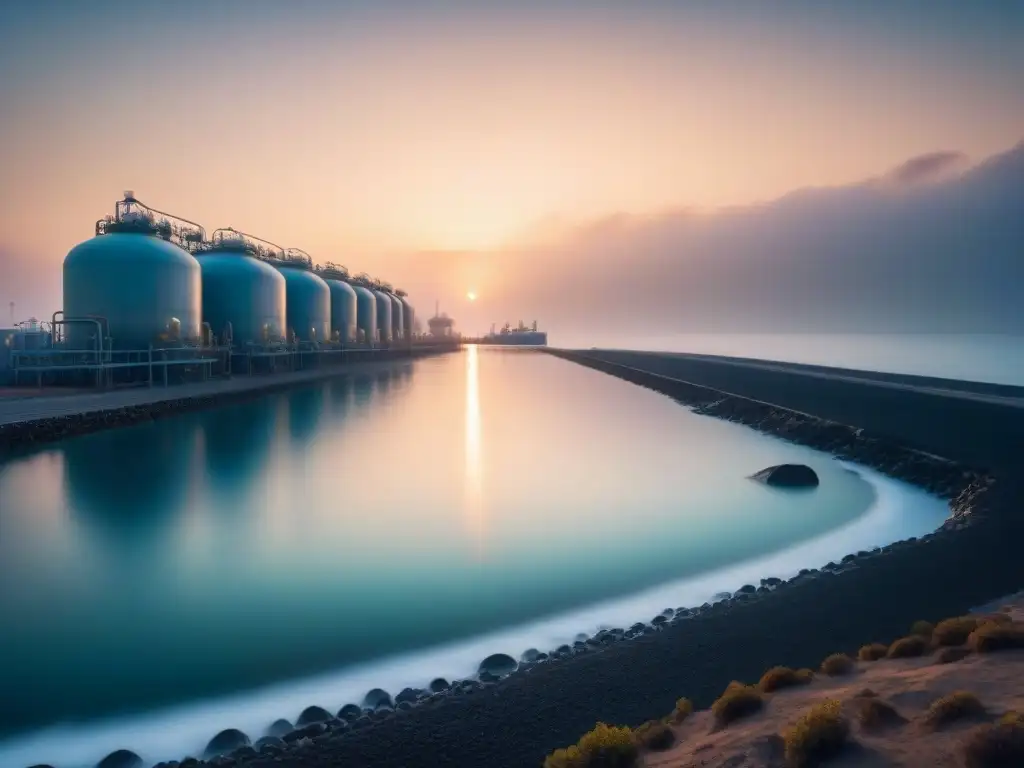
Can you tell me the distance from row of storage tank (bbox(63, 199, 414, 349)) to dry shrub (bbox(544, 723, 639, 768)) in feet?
113

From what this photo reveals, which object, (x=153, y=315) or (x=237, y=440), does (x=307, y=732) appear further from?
(x=153, y=315)

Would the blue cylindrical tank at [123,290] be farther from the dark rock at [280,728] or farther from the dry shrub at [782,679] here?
the dry shrub at [782,679]

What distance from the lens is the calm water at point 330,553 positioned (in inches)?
336

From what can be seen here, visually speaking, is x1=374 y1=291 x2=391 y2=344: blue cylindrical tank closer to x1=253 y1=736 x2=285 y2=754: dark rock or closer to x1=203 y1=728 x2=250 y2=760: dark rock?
x1=203 y1=728 x2=250 y2=760: dark rock

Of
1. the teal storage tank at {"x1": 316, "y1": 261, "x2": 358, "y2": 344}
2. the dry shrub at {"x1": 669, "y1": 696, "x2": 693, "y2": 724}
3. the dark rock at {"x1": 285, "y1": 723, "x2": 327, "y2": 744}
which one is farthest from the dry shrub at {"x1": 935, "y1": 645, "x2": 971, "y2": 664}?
the teal storage tank at {"x1": 316, "y1": 261, "x2": 358, "y2": 344}

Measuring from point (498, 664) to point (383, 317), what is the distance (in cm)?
8625

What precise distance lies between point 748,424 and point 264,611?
1127 inches

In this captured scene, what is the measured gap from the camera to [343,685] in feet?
27.3

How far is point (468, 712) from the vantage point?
6.49m

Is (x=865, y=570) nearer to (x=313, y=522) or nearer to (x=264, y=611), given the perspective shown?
(x=264, y=611)

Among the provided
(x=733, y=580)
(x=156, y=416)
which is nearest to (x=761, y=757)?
(x=733, y=580)

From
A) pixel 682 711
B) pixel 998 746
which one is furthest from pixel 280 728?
pixel 998 746

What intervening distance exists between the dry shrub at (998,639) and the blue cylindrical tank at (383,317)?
8541 cm

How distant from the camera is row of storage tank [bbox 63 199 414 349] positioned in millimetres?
36000
